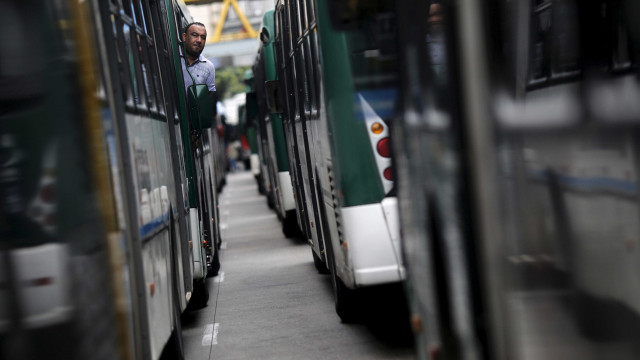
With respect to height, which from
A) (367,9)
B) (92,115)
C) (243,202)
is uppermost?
(367,9)

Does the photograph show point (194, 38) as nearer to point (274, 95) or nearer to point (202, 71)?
point (202, 71)

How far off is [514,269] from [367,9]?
218cm

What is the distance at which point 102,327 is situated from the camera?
489cm

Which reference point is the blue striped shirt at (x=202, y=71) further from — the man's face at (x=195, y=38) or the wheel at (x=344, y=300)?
the wheel at (x=344, y=300)

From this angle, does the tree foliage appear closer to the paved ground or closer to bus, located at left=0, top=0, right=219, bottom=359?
the paved ground

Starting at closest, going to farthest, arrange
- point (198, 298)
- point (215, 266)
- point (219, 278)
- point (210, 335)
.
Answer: point (210, 335) → point (198, 298) → point (219, 278) → point (215, 266)

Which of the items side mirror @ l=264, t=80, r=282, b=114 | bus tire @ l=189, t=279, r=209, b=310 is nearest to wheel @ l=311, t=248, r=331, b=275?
bus tire @ l=189, t=279, r=209, b=310

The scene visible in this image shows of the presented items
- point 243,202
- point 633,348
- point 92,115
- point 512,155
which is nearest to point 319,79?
point 92,115

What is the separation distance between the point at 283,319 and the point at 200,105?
7.21ft

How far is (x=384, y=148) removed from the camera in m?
7.91

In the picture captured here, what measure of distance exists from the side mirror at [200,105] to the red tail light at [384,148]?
10.6ft

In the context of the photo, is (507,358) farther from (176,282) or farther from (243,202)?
(243,202)

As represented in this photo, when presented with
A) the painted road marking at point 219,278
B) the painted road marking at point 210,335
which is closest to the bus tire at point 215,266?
the painted road marking at point 219,278

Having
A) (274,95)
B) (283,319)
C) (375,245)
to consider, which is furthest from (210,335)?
(274,95)
